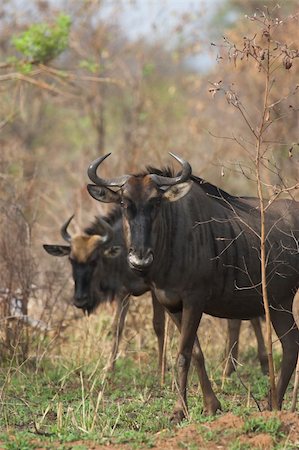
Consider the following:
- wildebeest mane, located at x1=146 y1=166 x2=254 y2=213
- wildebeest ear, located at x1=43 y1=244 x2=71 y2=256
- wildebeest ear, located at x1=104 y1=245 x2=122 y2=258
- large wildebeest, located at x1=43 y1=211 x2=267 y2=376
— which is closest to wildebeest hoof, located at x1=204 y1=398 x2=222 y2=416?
wildebeest mane, located at x1=146 y1=166 x2=254 y2=213

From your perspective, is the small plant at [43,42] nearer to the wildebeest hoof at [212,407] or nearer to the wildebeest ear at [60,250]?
the wildebeest ear at [60,250]

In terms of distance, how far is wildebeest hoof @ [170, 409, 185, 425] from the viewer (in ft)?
21.6

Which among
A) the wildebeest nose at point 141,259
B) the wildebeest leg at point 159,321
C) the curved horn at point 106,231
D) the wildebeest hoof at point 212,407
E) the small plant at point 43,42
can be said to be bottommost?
the wildebeest hoof at point 212,407

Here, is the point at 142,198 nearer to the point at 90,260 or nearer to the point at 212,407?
the point at 212,407

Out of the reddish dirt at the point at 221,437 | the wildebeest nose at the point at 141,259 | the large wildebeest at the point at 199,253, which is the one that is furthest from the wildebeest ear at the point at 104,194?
the reddish dirt at the point at 221,437

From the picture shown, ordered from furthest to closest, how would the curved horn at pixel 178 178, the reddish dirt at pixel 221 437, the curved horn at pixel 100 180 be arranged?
the curved horn at pixel 100 180 → the curved horn at pixel 178 178 → the reddish dirt at pixel 221 437

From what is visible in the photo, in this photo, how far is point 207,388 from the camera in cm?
704

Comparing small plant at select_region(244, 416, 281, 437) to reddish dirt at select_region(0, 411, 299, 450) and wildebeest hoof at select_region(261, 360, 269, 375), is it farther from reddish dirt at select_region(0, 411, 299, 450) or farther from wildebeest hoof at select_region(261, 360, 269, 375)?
wildebeest hoof at select_region(261, 360, 269, 375)

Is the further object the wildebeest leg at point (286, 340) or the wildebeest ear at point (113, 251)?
the wildebeest ear at point (113, 251)

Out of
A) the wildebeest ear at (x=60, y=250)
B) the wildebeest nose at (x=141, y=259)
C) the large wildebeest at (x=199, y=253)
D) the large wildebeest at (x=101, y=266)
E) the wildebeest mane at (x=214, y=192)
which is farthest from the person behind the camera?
the wildebeest ear at (x=60, y=250)

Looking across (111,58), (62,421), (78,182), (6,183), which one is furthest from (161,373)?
(111,58)

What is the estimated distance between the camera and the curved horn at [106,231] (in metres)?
10.0

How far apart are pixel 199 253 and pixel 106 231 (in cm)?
321

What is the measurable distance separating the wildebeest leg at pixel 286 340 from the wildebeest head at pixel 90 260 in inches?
119
